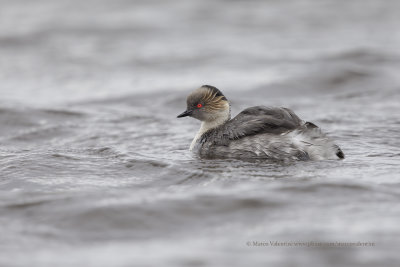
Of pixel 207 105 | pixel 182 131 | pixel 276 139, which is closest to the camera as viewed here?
pixel 276 139

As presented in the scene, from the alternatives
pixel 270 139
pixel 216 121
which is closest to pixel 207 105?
pixel 216 121

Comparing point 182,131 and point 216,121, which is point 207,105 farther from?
point 182,131

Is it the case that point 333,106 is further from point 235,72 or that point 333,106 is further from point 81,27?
point 81,27

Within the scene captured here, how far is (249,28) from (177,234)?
13.0 meters

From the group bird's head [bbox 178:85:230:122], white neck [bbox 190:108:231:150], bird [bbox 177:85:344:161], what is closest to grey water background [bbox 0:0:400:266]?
bird [bbox 177:85:344:161]

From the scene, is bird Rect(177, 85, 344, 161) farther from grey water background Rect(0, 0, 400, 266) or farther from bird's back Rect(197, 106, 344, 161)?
grey water background Rect(0, 0, 400, 266)

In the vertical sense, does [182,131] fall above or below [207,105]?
below

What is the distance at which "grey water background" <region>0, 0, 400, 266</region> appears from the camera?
212 inches

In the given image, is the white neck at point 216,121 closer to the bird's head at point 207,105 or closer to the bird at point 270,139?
the bird's head at point 207,105

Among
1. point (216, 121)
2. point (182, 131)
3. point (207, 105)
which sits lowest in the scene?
point (182, 131)

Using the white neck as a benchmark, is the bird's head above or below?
above

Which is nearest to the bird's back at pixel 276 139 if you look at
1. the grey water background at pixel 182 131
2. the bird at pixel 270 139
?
the bird at pixel 270 139

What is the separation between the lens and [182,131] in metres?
9.80

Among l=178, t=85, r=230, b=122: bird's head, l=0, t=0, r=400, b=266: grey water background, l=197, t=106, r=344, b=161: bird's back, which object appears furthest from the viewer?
l=178, t=85, r=230, b=122: bird's head
